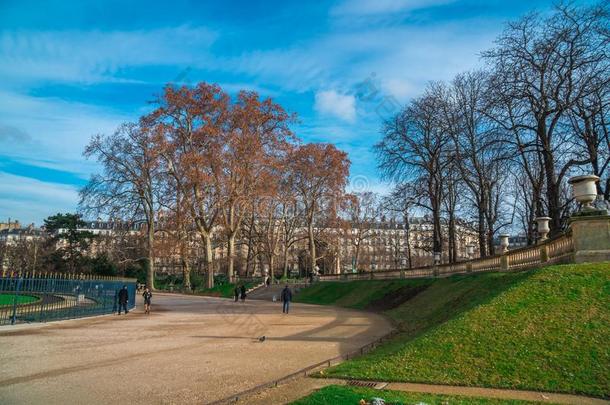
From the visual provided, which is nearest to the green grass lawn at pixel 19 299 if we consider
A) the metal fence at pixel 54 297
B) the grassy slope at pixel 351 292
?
the metal fence at pixel 54 297

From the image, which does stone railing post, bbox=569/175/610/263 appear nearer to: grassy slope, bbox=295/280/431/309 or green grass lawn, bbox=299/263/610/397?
green grass lawn, bbox=299/263/610/397

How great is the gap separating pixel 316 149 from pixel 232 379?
44000mm

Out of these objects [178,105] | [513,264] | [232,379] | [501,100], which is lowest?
[232,379]

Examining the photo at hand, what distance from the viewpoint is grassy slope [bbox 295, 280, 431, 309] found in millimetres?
31688

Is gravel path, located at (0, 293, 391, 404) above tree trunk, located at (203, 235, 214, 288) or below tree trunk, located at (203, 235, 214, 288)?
below

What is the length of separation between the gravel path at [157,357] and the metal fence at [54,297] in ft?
5.17

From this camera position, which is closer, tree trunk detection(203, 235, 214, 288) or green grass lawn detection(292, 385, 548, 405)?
green grass lawn detection(292, 385, 548, 405)

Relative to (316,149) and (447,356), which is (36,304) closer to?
(447,356)

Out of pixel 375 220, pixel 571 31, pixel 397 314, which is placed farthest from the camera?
pixel 375 220

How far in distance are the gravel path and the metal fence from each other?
1575 mm

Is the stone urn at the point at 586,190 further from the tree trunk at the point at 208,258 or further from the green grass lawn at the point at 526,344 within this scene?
the tree trunk at the point at 208,258

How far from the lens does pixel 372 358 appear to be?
10.6 metres

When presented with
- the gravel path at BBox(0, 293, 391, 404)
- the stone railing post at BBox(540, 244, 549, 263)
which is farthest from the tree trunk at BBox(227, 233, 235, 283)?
the stone railing post at BBox(540, 244, 549, 263)

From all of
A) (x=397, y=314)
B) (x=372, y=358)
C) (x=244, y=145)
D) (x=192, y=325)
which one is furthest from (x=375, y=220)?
(x=372, y=358)
